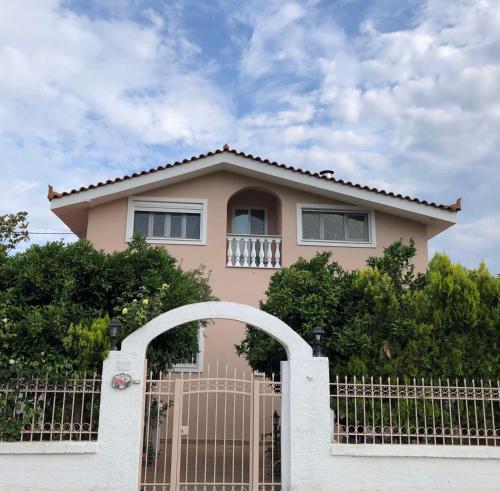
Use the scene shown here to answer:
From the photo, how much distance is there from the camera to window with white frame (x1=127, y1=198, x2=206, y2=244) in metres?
13.5

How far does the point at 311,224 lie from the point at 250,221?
1.93m

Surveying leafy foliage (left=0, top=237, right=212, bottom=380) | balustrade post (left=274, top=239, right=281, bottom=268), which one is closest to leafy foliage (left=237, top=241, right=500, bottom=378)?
leafy foliage (left=0, top=237, right=212, bottom=380)

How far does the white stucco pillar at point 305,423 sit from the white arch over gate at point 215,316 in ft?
0.66

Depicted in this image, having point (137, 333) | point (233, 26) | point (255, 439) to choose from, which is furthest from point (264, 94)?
point (255, 439)

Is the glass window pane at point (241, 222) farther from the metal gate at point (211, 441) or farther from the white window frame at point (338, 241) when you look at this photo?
the metal gate at point (211, 441)

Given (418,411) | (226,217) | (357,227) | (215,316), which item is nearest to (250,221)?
(226,217)

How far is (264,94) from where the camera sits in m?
10.4

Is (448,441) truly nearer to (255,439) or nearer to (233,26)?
(255,439)

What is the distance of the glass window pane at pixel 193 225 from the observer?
13.5m

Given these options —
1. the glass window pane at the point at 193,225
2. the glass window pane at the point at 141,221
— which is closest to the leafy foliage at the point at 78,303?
the glass window pane at the point at 193,225

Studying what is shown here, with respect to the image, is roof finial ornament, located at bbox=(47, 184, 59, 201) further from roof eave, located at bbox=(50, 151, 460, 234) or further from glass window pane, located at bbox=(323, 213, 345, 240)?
glass window pane, located at bbox=(323, 213, 345, 240)

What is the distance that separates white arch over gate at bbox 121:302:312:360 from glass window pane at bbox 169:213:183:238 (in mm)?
5962

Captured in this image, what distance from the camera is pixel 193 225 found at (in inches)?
537

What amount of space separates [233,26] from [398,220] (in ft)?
22.2
